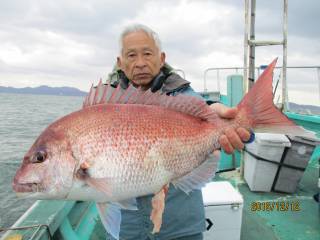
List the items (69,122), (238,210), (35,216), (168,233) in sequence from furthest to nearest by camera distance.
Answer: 1. (238,210)
2. (35,216)
3. (168,233)
4. (69,122)

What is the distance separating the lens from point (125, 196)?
1.70 m

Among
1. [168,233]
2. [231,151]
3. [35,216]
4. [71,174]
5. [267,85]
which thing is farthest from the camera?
[35,216]

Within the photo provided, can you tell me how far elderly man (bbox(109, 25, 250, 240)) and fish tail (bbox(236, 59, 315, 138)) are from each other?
0.25 ft

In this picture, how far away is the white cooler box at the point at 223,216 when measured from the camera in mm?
3320

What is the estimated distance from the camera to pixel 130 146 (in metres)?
1.70

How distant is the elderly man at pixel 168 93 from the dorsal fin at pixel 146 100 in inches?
5.0

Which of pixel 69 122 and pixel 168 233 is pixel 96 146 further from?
pixel 168 233

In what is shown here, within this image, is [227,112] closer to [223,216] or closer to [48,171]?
[48,171]

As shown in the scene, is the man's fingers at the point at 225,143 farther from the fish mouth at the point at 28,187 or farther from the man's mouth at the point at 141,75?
the fish mouth at the point at 28,187

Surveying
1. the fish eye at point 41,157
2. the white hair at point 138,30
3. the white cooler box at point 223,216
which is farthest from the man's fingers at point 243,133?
the white cooler box at point 223,216

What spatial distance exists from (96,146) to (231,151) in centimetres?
85

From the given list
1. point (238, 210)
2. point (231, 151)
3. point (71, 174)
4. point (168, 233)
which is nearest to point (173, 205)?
point (168, 233)

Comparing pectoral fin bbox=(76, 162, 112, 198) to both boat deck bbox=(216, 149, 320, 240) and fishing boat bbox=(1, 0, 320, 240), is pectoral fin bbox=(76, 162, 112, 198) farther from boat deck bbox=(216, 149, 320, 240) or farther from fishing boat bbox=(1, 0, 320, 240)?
boat deck bbox=(216, 149, 320, 240)
